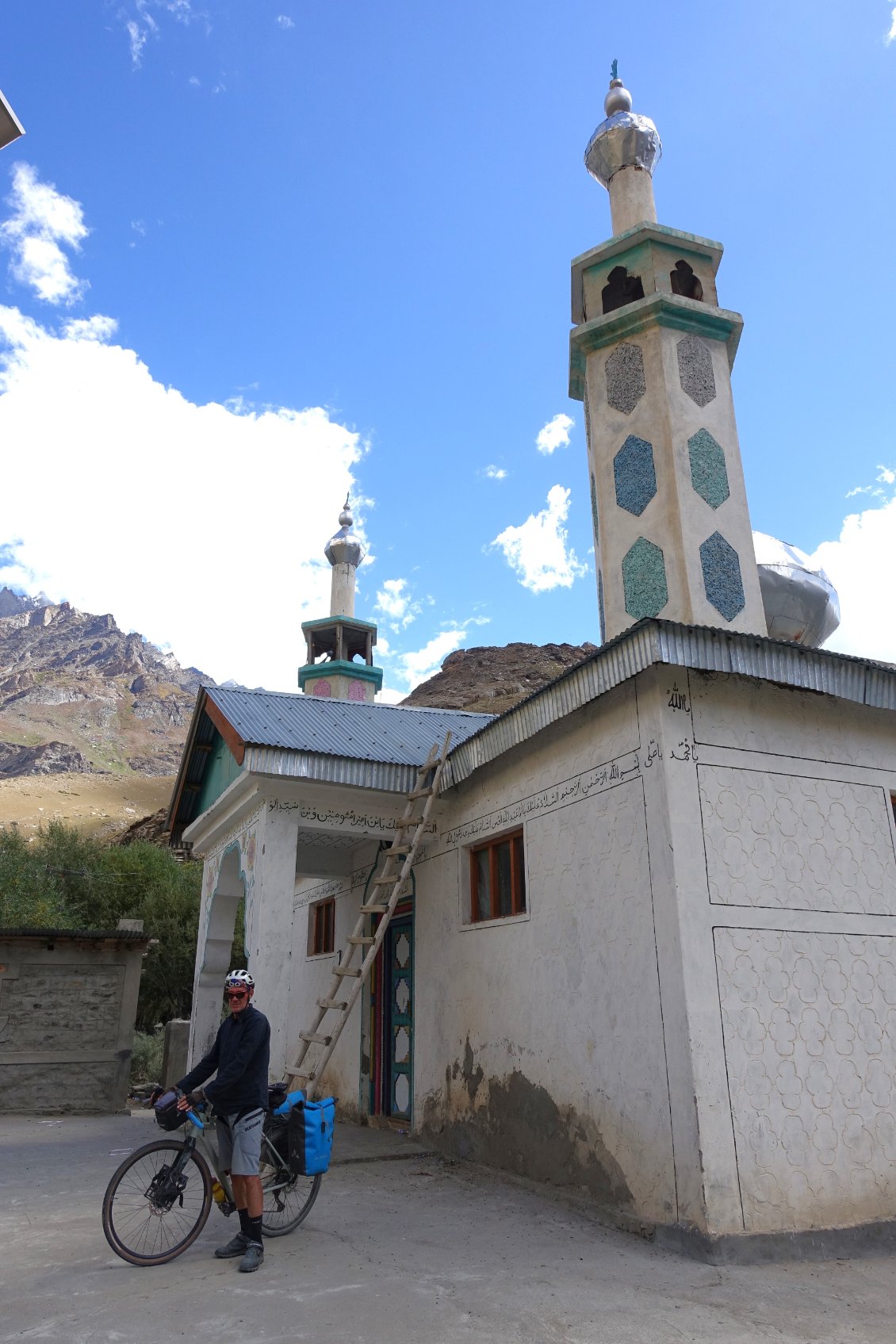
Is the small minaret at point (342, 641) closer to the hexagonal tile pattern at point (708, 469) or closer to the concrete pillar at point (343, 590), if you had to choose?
the concrete pillar at point (343, 590)

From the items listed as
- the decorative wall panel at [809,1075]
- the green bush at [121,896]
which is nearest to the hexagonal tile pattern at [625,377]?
the decorative wall panel at [809,1075]

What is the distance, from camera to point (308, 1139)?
5219 millimetres

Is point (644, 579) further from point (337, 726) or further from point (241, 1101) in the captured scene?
point (241, 1101)

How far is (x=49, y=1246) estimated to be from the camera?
509 centimetres

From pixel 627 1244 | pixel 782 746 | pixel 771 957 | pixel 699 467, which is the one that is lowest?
pixel 627 1244

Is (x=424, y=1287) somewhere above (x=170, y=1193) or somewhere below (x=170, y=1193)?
below

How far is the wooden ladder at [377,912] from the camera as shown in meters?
6.98

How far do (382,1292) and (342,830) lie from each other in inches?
195

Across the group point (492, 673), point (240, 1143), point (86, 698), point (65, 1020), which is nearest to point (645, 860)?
point (240, 1143)

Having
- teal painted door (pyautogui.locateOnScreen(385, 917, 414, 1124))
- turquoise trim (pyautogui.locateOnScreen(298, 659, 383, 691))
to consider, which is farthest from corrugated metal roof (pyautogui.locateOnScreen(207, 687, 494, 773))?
turquoise trim (pyautogui.locateOnScreen(298, 659, 383, 691))

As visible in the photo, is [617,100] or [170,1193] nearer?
[170,1193]

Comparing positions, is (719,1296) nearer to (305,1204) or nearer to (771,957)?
(771,957)

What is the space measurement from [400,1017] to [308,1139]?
4.93 m

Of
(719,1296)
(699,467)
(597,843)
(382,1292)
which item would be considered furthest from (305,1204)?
(699,467)
